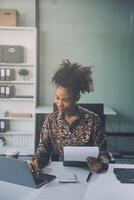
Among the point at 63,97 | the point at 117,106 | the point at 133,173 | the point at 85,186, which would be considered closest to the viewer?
the point at 85,186

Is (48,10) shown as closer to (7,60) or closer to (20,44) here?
(20,44)

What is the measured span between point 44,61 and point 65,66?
2.48m

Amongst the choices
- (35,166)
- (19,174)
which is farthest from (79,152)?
(19,174)

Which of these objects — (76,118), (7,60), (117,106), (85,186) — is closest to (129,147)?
(117,106)

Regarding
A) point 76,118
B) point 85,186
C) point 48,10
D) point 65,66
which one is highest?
point 48,10

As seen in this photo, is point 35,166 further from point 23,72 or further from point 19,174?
point 23,72

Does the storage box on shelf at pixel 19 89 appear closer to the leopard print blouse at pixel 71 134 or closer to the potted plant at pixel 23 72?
the potted plant at pixel 23 72

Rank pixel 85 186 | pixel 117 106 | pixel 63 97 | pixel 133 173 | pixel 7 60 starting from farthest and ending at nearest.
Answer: pixel 117 106
pixel 7 60
pixel 63 97
pixel 133 173
pixel 85 186

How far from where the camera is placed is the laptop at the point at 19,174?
147 centimetres

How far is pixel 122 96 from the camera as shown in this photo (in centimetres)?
455

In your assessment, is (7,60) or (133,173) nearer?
(133,173)

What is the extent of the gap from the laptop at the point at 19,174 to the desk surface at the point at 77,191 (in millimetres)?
25

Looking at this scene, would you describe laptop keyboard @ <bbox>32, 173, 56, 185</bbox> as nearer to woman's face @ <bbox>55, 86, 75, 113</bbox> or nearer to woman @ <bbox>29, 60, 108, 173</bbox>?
woman @ <bbox>29, 60, 108, 173</bbox>

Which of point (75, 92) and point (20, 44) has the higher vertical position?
point (20, 44)
